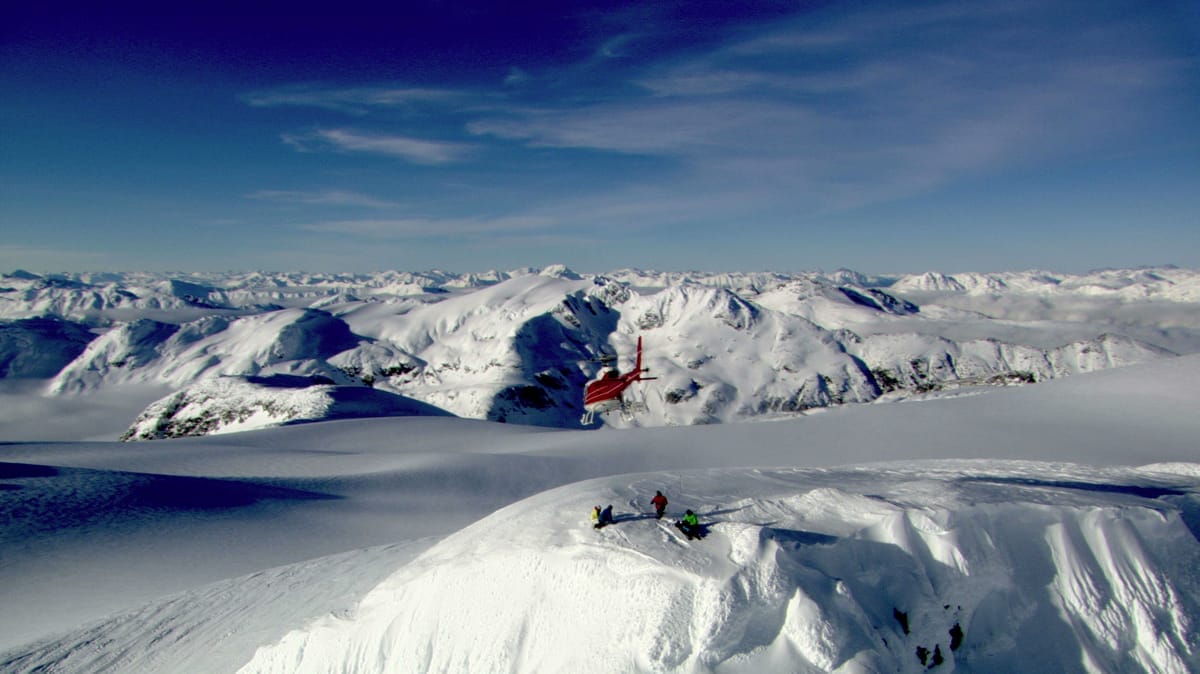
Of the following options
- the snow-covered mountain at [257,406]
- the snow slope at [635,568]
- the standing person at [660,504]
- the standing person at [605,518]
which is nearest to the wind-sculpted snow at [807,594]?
the snow slope at [635,568]

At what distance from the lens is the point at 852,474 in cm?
1764

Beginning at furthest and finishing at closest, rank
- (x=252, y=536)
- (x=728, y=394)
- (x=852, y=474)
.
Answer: (x=728, y=394), (x=252, y=536), (x=852, y=474)

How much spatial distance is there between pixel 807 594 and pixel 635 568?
2958mm

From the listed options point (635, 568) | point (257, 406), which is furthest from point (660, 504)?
point (257, 406)

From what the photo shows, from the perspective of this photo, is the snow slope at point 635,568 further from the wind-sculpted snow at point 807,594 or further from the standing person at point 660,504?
the standing person at point 660,504

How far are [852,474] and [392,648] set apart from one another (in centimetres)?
1363

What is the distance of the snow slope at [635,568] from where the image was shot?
385 inches

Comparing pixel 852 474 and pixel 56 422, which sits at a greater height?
pixel 852 474

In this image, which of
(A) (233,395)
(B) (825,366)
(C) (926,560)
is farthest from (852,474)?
(B) (825,366)

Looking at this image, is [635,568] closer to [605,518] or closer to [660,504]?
[605,518]

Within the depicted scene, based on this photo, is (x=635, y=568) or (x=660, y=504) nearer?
(x=635, y=568)

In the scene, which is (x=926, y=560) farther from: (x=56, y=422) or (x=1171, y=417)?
(x=56, y=422)

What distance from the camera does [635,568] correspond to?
10.4 metres

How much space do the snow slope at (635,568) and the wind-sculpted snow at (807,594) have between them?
1.7 inches
